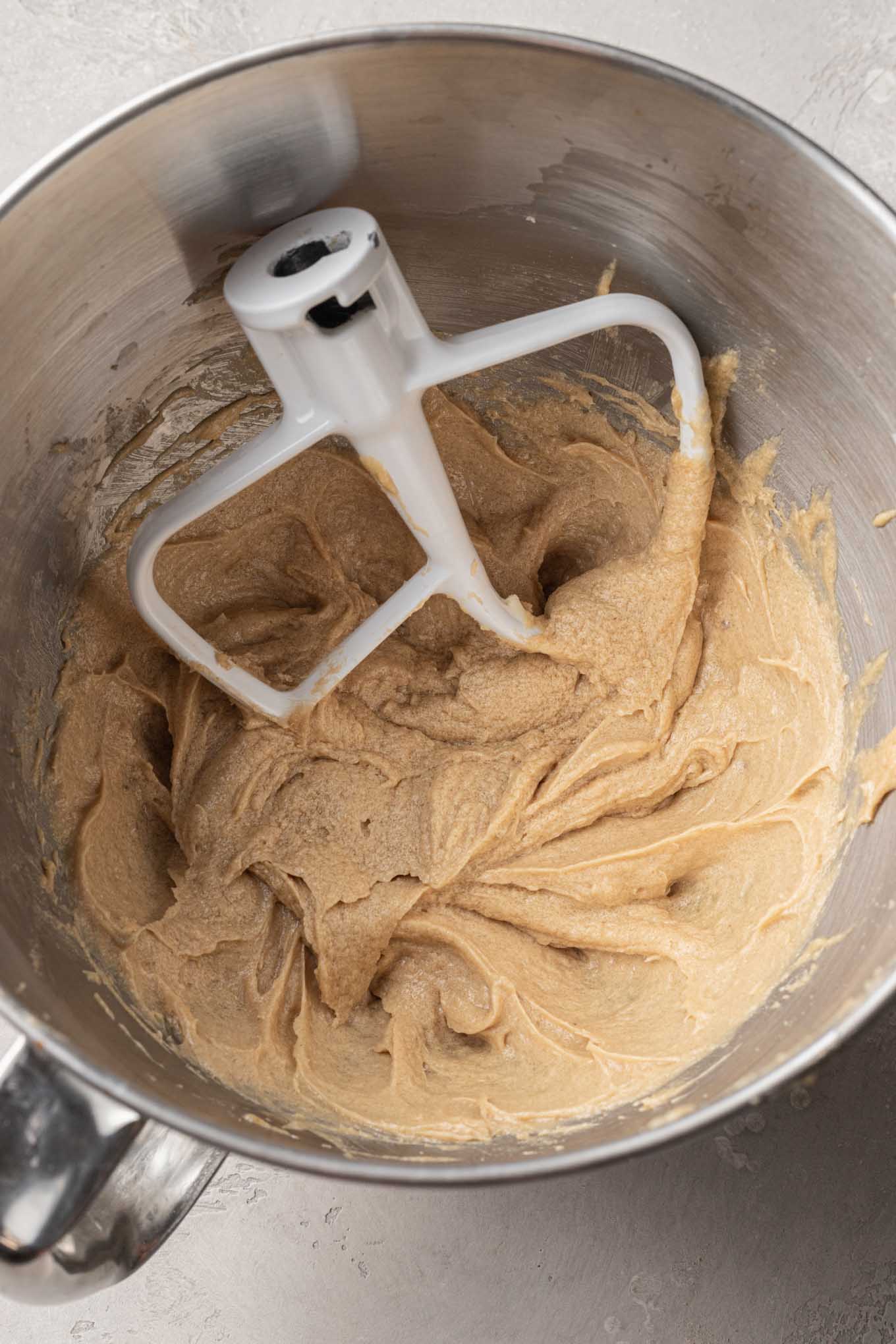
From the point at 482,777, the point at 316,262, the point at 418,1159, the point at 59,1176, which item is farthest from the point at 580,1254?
the point at 316,262

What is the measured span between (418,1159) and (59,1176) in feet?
1.27

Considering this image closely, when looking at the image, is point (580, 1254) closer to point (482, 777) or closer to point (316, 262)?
point (482, 777)

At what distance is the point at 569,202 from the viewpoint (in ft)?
4.32

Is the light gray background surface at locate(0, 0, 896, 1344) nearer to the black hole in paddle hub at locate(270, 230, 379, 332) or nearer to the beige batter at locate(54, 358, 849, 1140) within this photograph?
the beige batter at locate(54, 358, 849, 1140)

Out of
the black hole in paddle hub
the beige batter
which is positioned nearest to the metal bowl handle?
the beige batter

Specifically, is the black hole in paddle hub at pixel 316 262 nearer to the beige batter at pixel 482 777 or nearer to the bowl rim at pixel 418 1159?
the bowl rim at pixel 418 1159

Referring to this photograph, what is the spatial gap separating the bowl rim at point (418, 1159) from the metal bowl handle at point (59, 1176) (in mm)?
40

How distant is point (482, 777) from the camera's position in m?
1.63

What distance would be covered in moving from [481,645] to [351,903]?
47cm

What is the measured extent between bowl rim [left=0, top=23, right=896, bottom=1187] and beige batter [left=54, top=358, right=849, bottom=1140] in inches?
12.2

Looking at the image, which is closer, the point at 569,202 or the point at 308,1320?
the point at 569,202

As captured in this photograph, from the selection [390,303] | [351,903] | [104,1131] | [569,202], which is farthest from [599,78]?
[104,1131]

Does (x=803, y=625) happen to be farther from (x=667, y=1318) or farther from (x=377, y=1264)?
(x=377, y=1264)

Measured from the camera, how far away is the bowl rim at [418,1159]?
972mm
